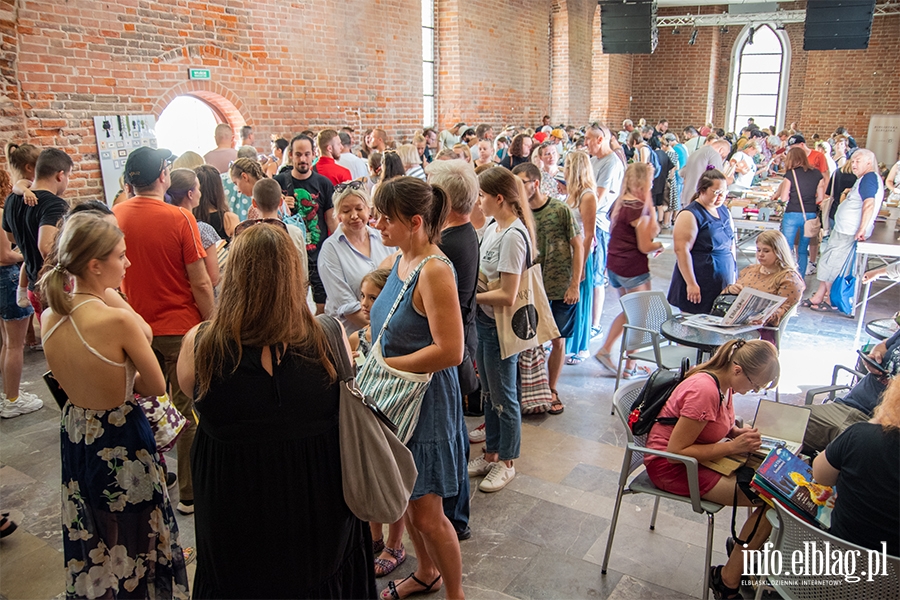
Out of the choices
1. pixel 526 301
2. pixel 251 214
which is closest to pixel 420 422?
pixel 526 301

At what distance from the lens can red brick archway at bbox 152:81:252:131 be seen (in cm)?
709

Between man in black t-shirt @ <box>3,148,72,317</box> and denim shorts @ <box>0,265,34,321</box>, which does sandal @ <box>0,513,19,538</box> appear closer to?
man in black t-shirt @ <box>3,148,72,317</box>

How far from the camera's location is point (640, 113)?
19859 mm

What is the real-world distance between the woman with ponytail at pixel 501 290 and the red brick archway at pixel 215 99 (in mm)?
5215

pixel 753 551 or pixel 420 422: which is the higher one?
pixel 420 422

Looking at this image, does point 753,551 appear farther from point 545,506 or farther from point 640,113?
point 640,113

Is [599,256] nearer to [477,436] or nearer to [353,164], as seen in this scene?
[477,436]

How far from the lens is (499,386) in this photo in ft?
10.7

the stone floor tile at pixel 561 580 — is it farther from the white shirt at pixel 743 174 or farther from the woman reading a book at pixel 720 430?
the white shirt at pixel 743 174

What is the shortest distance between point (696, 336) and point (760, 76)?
18.4 metres

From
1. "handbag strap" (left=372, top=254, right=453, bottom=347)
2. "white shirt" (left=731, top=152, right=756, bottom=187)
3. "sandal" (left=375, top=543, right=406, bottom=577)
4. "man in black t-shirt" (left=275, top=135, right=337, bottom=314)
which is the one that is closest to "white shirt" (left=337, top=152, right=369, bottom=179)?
"man in black t-shirt" (left=275, top=135, right=337, bottom=314)

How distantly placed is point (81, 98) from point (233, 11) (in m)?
2.30

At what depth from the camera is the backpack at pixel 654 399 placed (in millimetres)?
2636

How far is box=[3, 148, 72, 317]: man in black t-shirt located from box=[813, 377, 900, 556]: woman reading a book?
396 cm
